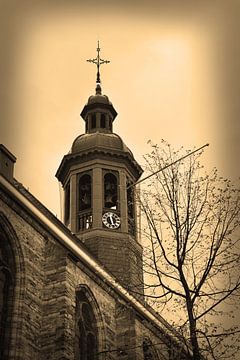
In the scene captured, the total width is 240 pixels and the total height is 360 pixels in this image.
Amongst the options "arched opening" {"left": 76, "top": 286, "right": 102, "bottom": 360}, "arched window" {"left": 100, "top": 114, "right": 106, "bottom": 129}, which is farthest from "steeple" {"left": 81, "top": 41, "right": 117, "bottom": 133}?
"arched opening" {"left": 76, "top": 286, "right": 102, "bottom": 360}

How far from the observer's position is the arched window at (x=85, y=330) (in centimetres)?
2205

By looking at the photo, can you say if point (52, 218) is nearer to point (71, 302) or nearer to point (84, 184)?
point (71, 302)

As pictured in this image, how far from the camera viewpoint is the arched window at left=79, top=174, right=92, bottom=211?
32.9 meters

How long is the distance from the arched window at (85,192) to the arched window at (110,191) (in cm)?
77

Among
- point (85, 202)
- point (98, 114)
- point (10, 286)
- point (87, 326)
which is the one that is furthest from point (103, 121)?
point (10, 286)

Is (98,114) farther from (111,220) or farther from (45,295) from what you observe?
(45,295)

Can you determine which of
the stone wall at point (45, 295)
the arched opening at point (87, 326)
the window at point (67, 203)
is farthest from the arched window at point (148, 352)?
the window at point (67, 203)

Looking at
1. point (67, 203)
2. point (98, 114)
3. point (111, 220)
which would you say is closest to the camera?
point (111, 220)

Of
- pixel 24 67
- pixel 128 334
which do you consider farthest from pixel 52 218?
pixel 24 67

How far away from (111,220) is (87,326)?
31.0 ft

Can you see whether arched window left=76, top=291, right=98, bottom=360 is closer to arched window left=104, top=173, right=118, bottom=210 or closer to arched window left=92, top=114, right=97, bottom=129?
arched window left=104, top=173, right=118, bottom=210

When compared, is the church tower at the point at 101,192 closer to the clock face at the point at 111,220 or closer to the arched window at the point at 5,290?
the clock face at the point at 111,220

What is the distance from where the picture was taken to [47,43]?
561 inches

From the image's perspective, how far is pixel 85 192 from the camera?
109 feet
